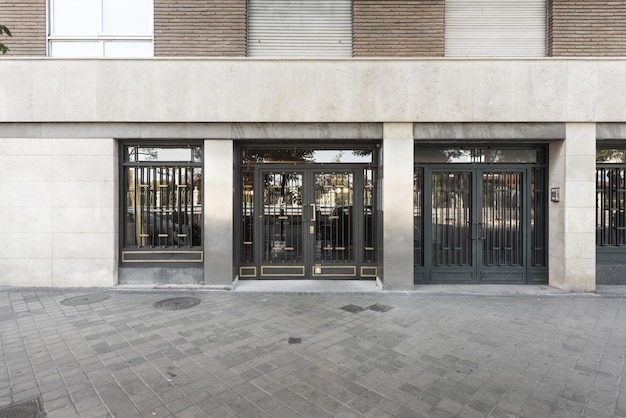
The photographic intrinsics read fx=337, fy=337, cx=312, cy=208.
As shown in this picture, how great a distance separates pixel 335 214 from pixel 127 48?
621cm

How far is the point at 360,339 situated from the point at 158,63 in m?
6.97

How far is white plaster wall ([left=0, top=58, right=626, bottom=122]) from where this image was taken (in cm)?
732

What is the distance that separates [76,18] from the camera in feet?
25.7

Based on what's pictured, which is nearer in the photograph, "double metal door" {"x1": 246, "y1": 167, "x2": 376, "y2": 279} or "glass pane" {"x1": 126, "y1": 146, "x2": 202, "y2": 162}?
"glass pane" {"x1": 126, "y1": 146, "x2": 202, "y2": 162}

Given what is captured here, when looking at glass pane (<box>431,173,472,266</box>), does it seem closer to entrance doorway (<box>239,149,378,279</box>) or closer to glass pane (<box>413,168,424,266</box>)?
glass pane (<box>413,168,424,266</box>)

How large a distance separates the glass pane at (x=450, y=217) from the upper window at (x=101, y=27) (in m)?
7.52

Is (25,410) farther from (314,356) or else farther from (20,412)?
(314,356)

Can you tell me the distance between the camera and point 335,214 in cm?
838

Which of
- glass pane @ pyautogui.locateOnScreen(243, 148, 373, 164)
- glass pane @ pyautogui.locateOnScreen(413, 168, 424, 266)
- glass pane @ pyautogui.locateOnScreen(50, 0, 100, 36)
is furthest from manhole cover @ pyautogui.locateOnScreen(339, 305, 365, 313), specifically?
glass pane @ pyautogui.locateOnScreen(50, 0, 100, 36)

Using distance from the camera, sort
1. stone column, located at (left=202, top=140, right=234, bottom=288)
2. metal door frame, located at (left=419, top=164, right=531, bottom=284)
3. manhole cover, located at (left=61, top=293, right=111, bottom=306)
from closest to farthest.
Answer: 1. manhole cover, located at (left=61, top=293, right=111, bottom=306)
2. stone column, located at (left=202, top=140, right=234, bottom=288)
3. metal door frame, located at (left=419, top=164, right=531, bottom=284)

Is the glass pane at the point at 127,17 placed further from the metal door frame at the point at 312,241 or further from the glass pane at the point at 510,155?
the glass pane at the point at 510,155

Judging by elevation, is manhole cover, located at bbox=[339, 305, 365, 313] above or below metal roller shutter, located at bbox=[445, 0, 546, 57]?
below

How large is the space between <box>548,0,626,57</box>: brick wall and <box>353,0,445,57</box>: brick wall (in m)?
2.55

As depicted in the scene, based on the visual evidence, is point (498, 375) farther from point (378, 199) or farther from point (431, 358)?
point (378, 199)
